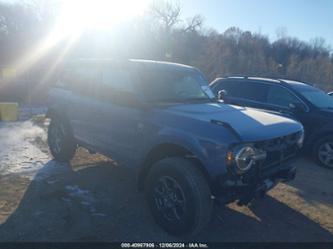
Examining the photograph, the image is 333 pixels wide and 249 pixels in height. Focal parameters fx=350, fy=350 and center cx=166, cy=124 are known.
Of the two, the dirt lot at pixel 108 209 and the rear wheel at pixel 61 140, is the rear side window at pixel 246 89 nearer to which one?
the dirt lot at pixel 108 209

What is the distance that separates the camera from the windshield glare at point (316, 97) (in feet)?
25.1

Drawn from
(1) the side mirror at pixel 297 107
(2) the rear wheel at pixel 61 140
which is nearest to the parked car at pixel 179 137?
(2) the rear wheel at pixel 61 140

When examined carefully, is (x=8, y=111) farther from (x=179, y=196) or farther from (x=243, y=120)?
(x=243, y=120)

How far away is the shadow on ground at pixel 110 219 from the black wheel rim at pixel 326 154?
2572 mm

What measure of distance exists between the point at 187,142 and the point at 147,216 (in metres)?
1.33

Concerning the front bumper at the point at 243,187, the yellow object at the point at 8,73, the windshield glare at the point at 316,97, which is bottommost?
the yellow object at the point at 8,73

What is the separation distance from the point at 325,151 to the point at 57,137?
5383mm

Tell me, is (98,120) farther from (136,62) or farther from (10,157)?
(10,157)

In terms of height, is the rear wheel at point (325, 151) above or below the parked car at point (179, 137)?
below

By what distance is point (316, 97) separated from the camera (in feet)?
25.9

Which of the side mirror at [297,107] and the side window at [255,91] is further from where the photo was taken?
the side window at [255,91]

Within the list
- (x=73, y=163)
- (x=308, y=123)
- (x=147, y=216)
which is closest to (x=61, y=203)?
(x=147, y=216)

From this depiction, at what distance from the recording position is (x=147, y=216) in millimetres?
4570

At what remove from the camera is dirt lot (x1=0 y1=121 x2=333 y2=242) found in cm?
411
